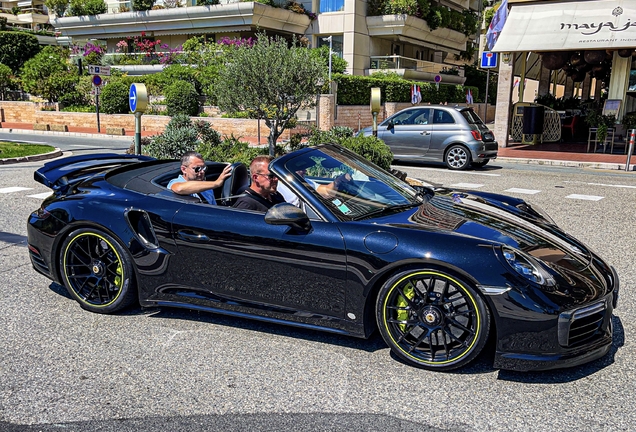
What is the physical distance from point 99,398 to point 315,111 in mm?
22836

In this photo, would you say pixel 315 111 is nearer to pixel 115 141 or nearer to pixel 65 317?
pixel 115 141

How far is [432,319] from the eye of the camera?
354 cm

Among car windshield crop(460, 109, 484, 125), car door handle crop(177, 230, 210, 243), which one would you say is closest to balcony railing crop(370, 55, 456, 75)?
car windshield crop(460, 109, 484, 125)

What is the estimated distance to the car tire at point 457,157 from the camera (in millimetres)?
14430

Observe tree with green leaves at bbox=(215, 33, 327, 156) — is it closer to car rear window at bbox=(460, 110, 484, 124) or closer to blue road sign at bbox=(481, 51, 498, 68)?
car rear window at bbox=(460, 110, 484, 124)

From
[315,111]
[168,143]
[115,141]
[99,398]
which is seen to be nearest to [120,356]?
[99,398]

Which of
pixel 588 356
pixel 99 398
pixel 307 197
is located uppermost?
pixel 307 197

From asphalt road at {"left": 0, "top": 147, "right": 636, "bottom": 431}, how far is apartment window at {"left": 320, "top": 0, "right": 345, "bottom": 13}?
32.5 metres

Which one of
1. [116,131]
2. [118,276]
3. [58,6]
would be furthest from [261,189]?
[58,6]

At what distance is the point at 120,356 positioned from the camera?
3863mm

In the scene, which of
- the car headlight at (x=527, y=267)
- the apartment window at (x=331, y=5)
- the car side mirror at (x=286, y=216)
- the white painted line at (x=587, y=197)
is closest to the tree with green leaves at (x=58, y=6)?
the apartment window at (x=331, y=5)

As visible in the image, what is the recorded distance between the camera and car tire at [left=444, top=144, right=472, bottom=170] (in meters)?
14.4

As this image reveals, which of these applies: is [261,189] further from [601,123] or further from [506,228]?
[601,123]

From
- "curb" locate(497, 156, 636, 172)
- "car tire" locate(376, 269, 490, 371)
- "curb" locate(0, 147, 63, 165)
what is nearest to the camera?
"car tire" locate(376, 269, 490, 371)
